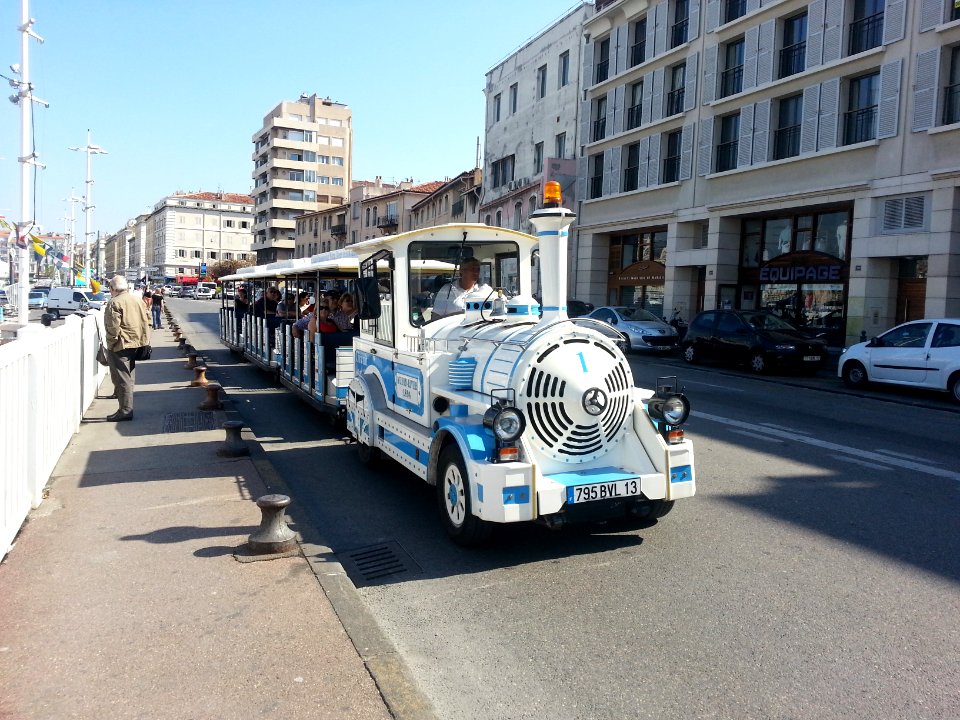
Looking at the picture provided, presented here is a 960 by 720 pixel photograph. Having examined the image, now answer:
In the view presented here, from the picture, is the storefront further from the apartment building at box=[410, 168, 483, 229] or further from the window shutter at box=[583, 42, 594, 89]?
the apartment building at box=[410, 168, 483, 229]

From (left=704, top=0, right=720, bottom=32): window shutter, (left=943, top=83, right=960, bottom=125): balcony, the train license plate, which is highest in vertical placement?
(left=704, top=0, right=720, bottom=32): window shutter

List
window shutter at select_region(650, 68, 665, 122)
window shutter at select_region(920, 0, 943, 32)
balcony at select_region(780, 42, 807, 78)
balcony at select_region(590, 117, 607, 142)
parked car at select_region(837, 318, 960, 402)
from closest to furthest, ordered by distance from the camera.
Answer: parked car at select_region(837, 318, 960, 402)
window shutter at select_region(920, 0, 943, 32)
balcony at select_region(780, 42, 807, 78)
window shutter at select_region(650, 68, 665, 122)
balcony at select_region(590, 117, 607, 142)

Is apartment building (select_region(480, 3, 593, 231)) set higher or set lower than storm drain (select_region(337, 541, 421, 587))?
higher

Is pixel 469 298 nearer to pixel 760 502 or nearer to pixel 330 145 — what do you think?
pixel 760 502

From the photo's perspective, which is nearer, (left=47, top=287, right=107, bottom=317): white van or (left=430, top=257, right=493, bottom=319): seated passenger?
Result: (left=430, top=257, right=493, bottom=319): seated passenger

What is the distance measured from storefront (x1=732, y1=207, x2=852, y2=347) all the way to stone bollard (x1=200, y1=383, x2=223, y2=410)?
1795 centimetres

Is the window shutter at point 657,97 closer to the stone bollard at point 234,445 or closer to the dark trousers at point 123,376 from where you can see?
the dark trousers at point 123,376

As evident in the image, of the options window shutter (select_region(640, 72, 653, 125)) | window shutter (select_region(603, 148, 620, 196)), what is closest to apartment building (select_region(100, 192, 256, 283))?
window shutter (select_region(603, 148, 620, 196))

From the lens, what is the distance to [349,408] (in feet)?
27.3

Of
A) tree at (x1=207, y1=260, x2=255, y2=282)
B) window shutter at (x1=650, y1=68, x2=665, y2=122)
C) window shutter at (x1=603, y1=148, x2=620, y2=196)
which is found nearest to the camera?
window shutter at (x1=650, y1=68, x2=665, y2=122)

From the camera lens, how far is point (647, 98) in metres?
30.5

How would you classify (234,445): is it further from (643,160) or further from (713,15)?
(643,160)

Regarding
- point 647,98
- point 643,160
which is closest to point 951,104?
point 643,160

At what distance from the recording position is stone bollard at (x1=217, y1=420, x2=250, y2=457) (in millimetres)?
8016
